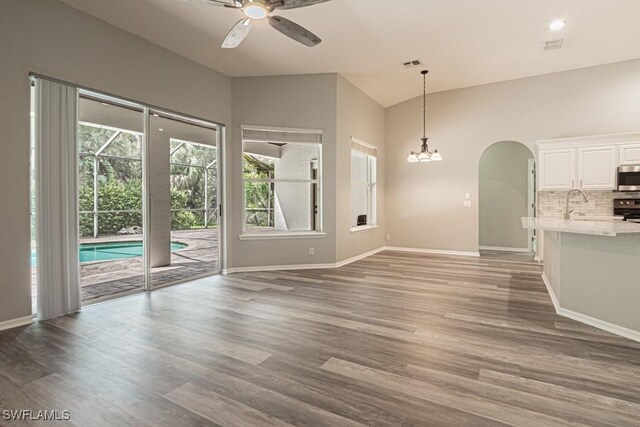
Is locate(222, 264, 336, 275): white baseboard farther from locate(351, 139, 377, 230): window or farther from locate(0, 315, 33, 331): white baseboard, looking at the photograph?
locate(0, 315, 33, 331): white baseboard

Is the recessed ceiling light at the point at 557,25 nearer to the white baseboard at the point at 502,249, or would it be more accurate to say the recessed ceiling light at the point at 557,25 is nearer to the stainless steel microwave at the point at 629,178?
the stainless steel microwave at the point at 629,178

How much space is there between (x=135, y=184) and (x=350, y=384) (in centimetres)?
394

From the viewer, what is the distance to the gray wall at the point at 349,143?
5.92m

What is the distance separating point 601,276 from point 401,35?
11.9 feet

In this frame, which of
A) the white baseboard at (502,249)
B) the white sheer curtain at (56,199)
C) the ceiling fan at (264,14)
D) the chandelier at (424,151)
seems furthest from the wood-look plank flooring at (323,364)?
the white baseboard at (502,249)

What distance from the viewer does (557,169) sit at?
230 inches

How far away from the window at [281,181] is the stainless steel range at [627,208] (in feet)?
16.5

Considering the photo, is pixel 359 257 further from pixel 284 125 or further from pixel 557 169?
pixel 557 169

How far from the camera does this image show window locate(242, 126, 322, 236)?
5668 millimetres

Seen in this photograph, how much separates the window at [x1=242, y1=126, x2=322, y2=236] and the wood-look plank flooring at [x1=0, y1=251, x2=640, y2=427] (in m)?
2.04

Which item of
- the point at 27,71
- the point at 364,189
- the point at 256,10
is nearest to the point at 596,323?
the point at 256,10

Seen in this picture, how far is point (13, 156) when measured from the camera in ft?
10.0

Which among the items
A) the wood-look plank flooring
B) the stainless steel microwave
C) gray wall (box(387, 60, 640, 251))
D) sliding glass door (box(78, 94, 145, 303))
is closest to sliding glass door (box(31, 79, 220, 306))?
sliding glass door (box(78, 94, 145, 303))
